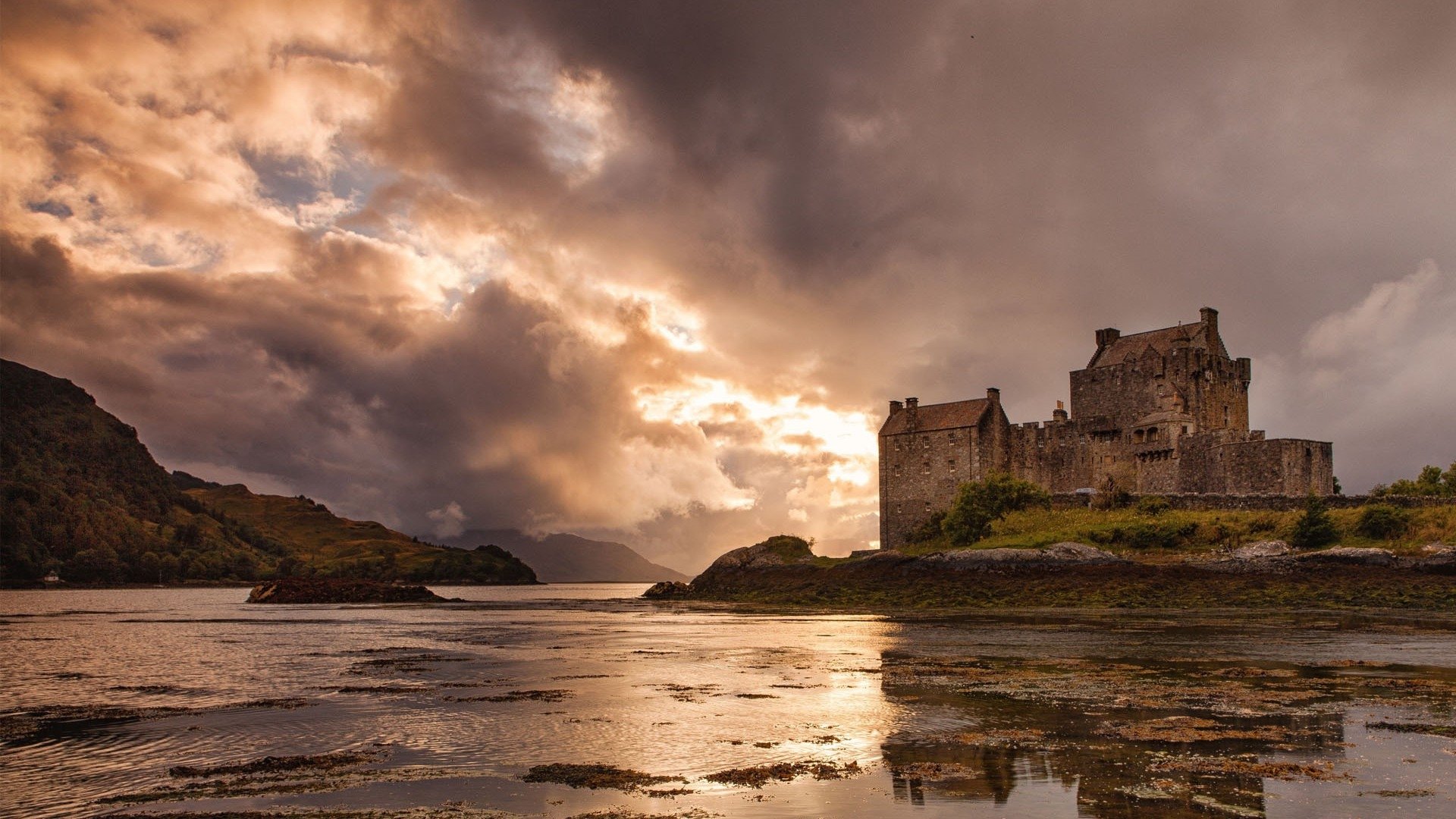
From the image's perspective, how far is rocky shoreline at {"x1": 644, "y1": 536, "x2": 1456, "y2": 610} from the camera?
4531 cm

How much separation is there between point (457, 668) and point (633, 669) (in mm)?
4488

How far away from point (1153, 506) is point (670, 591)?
3991 cm

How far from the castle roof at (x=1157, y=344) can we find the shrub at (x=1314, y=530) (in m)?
22.3

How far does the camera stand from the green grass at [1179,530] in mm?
49031

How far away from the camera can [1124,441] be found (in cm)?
7369

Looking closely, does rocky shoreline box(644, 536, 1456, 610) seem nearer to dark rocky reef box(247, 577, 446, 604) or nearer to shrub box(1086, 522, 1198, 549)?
shrub box(1086, 522, 1198, 549)

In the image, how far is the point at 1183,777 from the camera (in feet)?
35.4

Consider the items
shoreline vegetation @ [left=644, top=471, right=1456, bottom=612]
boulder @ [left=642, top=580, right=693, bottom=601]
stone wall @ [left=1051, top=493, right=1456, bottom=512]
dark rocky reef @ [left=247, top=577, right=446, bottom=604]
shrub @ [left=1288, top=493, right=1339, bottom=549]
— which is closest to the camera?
shoreline vegetation @ [left=644, top=471, right=1456, bottom=612]

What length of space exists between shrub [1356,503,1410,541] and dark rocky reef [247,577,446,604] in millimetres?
69841

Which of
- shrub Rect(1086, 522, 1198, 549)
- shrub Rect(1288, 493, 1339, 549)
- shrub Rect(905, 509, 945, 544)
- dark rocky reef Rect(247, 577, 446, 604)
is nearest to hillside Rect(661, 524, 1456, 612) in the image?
shrub Rect(1086, 522, 1198, 549)

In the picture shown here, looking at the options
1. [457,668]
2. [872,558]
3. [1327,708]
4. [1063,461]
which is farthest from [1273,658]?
[1063,461]

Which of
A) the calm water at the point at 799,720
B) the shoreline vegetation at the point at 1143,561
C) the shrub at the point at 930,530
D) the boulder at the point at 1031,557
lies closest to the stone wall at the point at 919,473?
the shrub at the point at 930,530

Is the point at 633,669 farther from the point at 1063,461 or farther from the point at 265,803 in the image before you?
the point at 1063,461

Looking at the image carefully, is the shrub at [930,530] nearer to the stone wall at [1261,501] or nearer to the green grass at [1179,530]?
the green grass at [1179,530]
